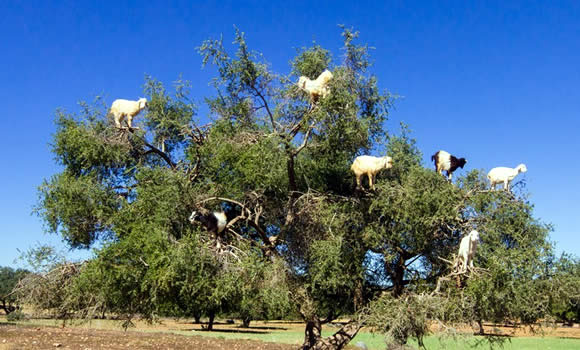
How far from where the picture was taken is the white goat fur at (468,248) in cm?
1262

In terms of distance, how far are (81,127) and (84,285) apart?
4653 mm

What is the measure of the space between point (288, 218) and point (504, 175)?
587 centimetres

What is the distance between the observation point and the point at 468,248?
1278 centimetres

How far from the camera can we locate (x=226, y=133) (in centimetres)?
1579

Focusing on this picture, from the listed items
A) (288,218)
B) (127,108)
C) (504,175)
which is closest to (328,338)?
(288,218)

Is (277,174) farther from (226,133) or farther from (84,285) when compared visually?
(84,285)

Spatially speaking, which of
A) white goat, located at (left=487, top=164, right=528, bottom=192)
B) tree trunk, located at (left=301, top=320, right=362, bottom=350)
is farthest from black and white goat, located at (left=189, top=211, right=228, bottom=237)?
white goat, located at (left=487, top=164, right=528, bottom=192)

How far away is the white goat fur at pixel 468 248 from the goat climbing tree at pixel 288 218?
1.02 feet

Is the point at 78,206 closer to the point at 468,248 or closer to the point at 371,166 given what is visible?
the point at 371,166

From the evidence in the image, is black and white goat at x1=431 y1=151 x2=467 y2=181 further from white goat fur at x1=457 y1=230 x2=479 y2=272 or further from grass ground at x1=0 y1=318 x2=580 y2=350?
grass ground at x1=0 y1=318 x2=580 y2=350

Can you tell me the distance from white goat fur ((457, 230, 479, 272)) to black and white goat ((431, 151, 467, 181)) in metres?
2.57

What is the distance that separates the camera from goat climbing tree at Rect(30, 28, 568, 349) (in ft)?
43.2

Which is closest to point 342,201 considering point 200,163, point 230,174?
point 230,174

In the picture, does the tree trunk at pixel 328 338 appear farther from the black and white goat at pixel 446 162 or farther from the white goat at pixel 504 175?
the white goat at pixel 504 175
